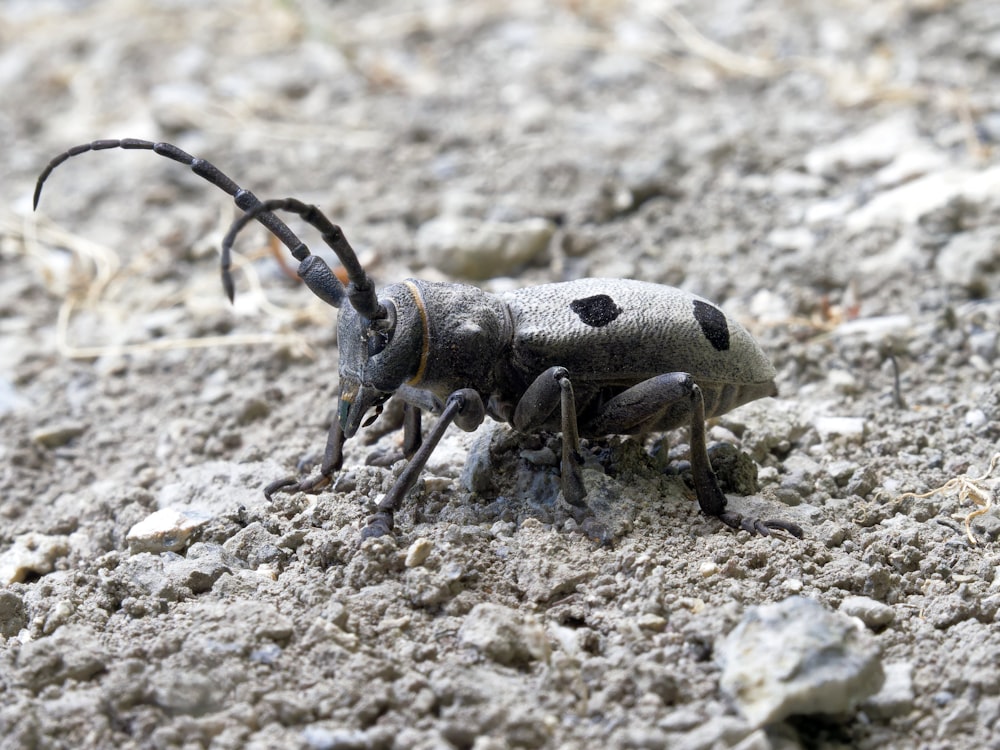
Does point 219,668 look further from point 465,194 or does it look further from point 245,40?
point 245,40

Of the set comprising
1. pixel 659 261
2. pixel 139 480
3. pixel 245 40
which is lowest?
pixel 139 480

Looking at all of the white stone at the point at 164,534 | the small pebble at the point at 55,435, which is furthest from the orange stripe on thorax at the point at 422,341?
the small pebble at the point at 55,435

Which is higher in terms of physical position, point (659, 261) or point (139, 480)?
point (659, 261)

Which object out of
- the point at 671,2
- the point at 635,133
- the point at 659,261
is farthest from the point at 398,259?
the point at 671,2

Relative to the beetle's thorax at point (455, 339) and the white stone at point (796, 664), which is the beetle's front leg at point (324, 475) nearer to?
the beetle's thorax at point (455, 339)

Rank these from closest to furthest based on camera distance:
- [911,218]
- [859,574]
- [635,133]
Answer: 1. [859,574]
2. [911,218]
3. [635,133]

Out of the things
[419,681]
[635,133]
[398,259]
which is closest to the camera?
[419,681]

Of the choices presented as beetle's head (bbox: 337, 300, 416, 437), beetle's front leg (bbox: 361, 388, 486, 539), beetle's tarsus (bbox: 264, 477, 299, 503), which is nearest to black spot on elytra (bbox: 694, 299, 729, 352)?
beetle's front leg (bbox: 361, 388, 486, 539)

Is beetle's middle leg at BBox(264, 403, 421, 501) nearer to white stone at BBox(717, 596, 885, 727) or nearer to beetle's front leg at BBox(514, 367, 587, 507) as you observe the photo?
beetle's front leg at BBox(514, 367, 587, 507)
